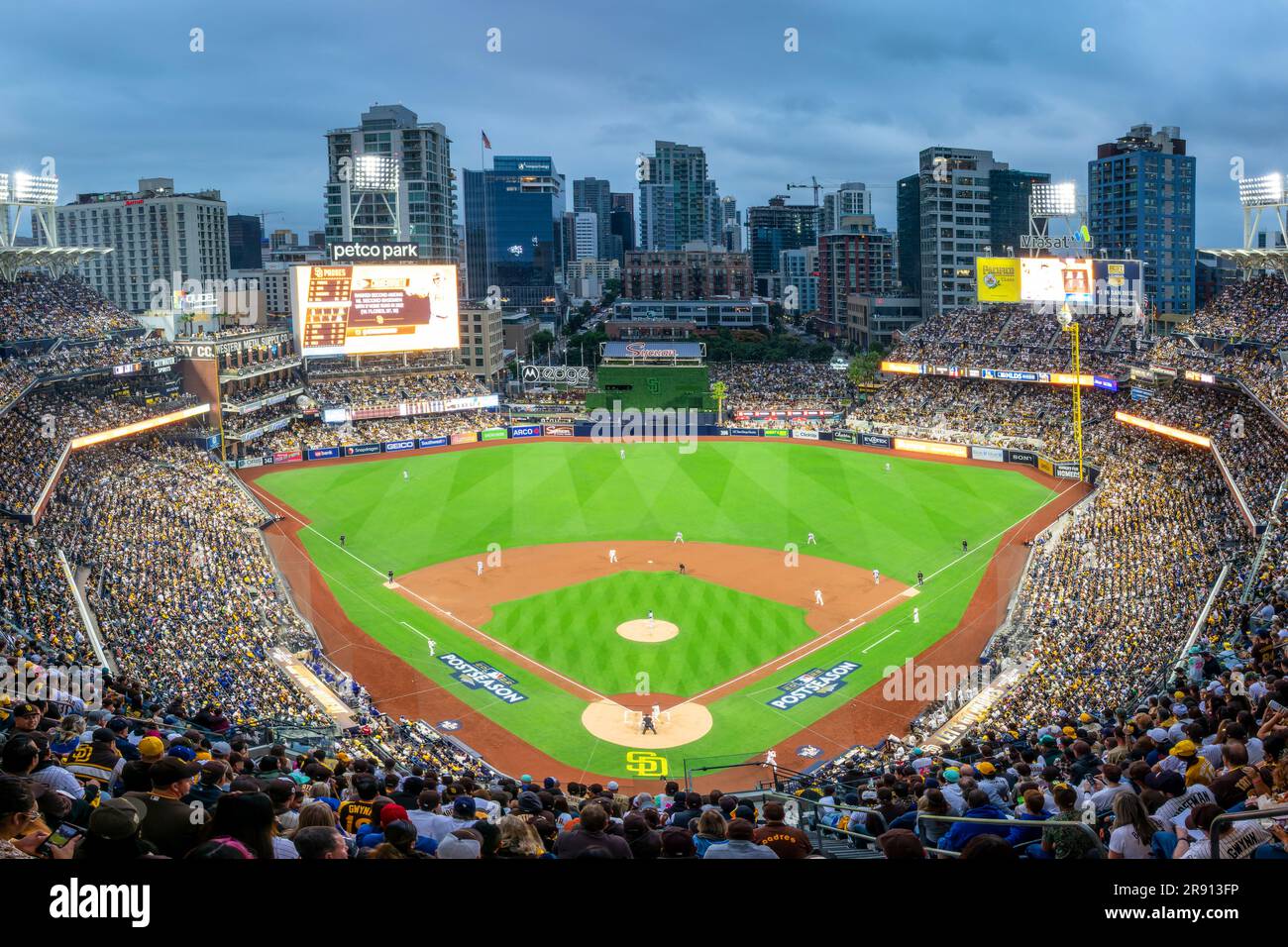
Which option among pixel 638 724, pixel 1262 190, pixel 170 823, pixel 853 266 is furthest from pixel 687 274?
pixel 170 823

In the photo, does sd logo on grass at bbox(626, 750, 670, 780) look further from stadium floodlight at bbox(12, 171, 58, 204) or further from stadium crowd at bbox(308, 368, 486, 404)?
stadium crowd at bbox(308, 368, 486, 404)

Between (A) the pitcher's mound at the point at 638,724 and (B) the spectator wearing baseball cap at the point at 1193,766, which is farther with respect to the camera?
(A) the pitcher's mound at the point at 638,724

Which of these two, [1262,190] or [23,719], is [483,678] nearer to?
[23,719]

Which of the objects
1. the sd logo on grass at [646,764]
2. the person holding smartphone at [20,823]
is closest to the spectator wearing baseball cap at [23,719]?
the person holding smartphone at [20,823]

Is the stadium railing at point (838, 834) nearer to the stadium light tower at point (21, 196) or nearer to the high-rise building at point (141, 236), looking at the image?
the stadium light tower at point (21, 196)

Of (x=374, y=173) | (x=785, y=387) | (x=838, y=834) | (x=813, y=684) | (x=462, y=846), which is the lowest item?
(x=813, y=684)

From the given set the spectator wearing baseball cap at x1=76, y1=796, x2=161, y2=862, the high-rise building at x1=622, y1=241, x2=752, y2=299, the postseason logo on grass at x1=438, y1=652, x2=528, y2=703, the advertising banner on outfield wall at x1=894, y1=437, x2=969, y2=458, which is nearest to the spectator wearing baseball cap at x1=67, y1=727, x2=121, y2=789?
the spectator wearing baseball cap at x1=76, y1=796, x2=161, y2=862
